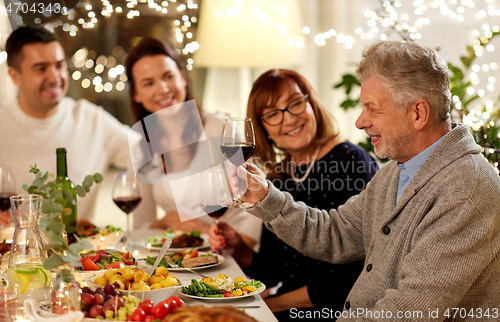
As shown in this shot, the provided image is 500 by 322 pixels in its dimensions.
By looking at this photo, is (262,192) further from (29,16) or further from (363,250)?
(29,16)

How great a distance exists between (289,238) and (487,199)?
581 mm

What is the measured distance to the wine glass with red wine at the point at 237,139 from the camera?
1.19m

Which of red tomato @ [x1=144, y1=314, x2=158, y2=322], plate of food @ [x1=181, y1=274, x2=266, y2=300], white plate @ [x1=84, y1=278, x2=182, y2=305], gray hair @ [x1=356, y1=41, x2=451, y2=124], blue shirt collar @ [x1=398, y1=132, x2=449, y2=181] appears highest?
gray hair @ [x1=356, y1=41, x2=451, y2=124]

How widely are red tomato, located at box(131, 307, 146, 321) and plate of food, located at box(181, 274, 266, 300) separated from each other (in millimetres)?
250

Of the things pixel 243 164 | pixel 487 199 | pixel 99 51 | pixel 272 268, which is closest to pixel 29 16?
pixel 99 51

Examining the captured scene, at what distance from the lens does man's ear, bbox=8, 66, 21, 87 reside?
2115 millimetres

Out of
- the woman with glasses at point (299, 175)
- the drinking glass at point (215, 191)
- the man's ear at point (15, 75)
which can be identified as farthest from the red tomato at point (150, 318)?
the man's ear at point (15, 75)

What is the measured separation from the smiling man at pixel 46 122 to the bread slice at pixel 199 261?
3.78 feet

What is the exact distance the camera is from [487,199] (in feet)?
3.30

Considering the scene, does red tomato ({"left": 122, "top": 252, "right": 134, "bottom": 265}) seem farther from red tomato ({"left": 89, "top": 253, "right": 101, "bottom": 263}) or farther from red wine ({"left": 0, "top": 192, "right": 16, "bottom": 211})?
red wine ({"left": 0, "top": 192, "right": 16, "bottom": 211})

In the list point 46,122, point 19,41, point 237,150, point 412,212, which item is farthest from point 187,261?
point 19,41

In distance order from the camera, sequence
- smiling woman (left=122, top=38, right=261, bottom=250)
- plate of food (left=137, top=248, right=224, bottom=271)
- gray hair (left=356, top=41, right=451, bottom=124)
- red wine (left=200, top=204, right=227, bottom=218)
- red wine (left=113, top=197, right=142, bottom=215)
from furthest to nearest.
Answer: smiling woman (left=122, top=38, right=261, bottom=250)
red wine (left=113, top=197, right=142, bottom=215)
red wine (left=200, top=204, right=227, bottom=218)
plate of food (left=137, top=248, right=224, bottom=271)
gray hair (left=356, top=41, right=451, bottom=124)

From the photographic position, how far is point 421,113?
114 centimetres

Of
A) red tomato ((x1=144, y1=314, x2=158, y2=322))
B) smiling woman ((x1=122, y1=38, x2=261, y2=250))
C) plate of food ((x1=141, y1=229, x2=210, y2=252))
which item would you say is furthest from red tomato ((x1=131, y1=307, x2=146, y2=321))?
smiling woman ((x1=122, y1=38, x2=261, y2=250))
